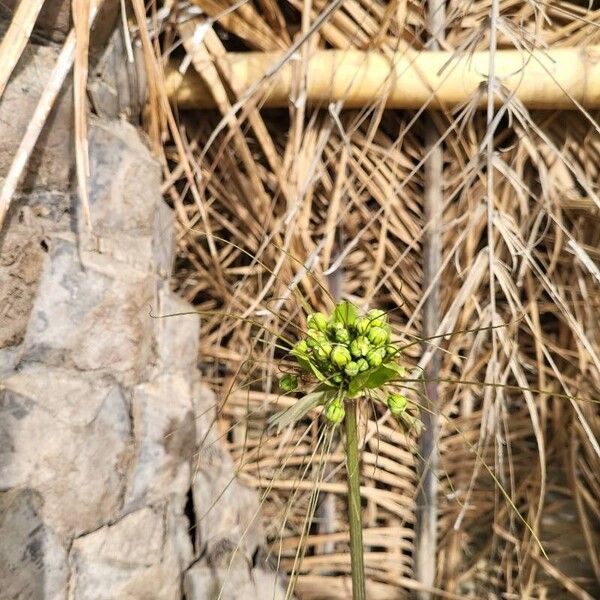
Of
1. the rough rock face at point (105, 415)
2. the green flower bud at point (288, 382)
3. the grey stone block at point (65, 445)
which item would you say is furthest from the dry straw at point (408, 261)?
the green flower bud at point (288, 382)

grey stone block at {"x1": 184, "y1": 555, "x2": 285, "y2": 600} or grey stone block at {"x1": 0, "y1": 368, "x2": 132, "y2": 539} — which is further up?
grey stone block at {"x1": 0, "y1": 368, "x2": 132, "y2": 539}

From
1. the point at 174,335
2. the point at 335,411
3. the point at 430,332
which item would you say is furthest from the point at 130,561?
the point at 430,332

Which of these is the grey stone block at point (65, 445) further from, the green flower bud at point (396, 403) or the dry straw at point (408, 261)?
the green flower bud at point (396, 403)

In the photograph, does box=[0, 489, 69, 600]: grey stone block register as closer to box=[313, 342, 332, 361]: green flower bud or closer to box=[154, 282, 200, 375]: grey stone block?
box=[154, 282, 200, 375]: grey stone block

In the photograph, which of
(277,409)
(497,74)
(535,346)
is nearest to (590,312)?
(535,346)

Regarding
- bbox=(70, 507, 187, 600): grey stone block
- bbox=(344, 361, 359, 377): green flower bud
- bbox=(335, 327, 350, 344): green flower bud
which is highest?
bbox=(335, 327, 350, 344): green flower bud

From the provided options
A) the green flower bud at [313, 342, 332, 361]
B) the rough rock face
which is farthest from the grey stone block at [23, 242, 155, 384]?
the green flower bud at [313, 342, 332, 361]

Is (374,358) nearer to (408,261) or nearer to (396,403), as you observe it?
(396,403)

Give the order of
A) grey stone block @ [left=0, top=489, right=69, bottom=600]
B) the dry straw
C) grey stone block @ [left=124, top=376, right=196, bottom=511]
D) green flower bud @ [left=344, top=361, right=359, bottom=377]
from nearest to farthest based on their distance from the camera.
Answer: green flower bud @ [left=344, top=361, right=359, bottom=377], grey stone block @ [left=0, top=489, right=69, bottom=600], grey stone block @ [left=124, top=376, right=196, bottom=511], the dry straw

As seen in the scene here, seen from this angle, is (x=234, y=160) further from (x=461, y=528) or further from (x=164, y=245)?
(x=461, y=528)
